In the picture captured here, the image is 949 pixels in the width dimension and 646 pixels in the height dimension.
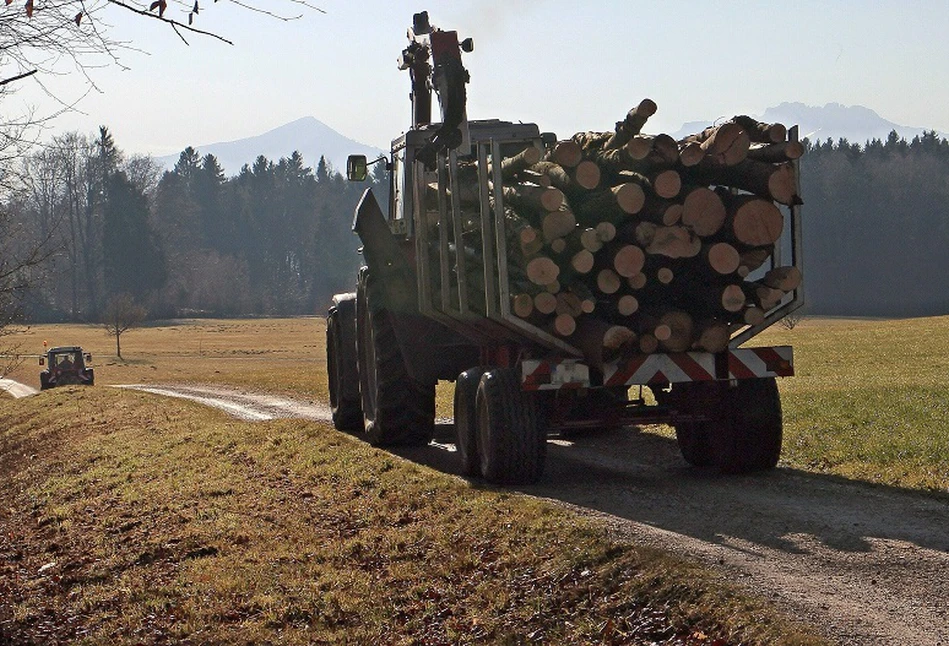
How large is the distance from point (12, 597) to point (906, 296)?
11287 centimetres

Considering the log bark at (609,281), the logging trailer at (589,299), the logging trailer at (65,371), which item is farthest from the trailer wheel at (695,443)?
the logging trailer at (65,371)

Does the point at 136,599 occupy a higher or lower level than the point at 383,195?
lower

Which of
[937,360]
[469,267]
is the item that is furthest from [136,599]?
[937,360]

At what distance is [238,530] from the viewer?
36.8 feet

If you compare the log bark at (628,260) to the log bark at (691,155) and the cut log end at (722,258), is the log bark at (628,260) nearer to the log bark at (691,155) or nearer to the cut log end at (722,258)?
the cut log end at (722,258)

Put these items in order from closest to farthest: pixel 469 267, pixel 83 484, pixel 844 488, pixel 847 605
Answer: pixel 847 605, pixel 844 488, pixel 469 267, pixel 83 484

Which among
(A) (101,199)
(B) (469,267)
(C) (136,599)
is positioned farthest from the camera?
(A) (101,199)

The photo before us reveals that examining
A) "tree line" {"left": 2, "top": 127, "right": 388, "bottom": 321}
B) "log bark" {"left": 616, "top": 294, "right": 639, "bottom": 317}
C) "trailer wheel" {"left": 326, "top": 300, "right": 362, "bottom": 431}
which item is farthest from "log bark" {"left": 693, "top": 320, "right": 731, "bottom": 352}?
"tree line" {"left": 2, "top": 127, "right": 388, "bottom": 321}

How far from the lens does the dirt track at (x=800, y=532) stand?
6.91 meters

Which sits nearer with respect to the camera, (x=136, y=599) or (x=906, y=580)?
(x=906, y=580)

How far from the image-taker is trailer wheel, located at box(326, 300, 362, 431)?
699 inches

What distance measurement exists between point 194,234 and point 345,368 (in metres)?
122

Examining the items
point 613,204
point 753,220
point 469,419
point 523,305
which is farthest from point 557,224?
point 469,419

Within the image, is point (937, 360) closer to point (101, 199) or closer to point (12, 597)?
point (12, 597)
